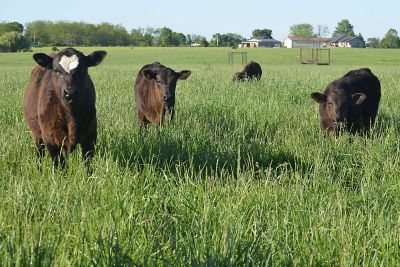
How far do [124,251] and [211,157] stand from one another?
11.6ft

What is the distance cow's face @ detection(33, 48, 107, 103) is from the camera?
6008 mm

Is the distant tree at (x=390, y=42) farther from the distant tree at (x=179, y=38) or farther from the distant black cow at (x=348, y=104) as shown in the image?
the distant black cow at (x=348, y=104)

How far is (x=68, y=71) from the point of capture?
6168 millimetres

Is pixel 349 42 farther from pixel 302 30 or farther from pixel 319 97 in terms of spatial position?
pixel 319 97

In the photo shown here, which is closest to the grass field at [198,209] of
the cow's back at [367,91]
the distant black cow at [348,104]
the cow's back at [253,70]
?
the distant black cow at [348,104]

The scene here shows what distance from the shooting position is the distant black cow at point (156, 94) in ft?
30.6

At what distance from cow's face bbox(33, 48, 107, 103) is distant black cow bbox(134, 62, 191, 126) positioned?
104 inches

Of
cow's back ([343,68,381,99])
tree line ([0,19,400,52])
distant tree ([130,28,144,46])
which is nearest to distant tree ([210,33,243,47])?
tree line ([0,19,400,52])

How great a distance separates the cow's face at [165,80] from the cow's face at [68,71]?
270 centimetres

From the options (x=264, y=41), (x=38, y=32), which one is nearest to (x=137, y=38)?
(x=38, y=32)

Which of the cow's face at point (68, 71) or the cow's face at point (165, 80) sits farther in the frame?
the cow's face at point (165, 80)

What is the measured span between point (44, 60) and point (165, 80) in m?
3.20

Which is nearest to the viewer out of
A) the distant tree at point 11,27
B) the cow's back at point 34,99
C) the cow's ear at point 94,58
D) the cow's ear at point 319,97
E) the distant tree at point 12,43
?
the cow's ear at point 94,58

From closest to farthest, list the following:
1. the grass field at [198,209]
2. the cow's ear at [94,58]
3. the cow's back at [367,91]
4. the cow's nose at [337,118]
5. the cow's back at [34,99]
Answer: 1. the grass field at [198,209]
2. the cow's ear at [94,58]
3. the cow's back at [34,99]
4. the cow's nose at [337,118]
5. the cow's back at [367,91]
